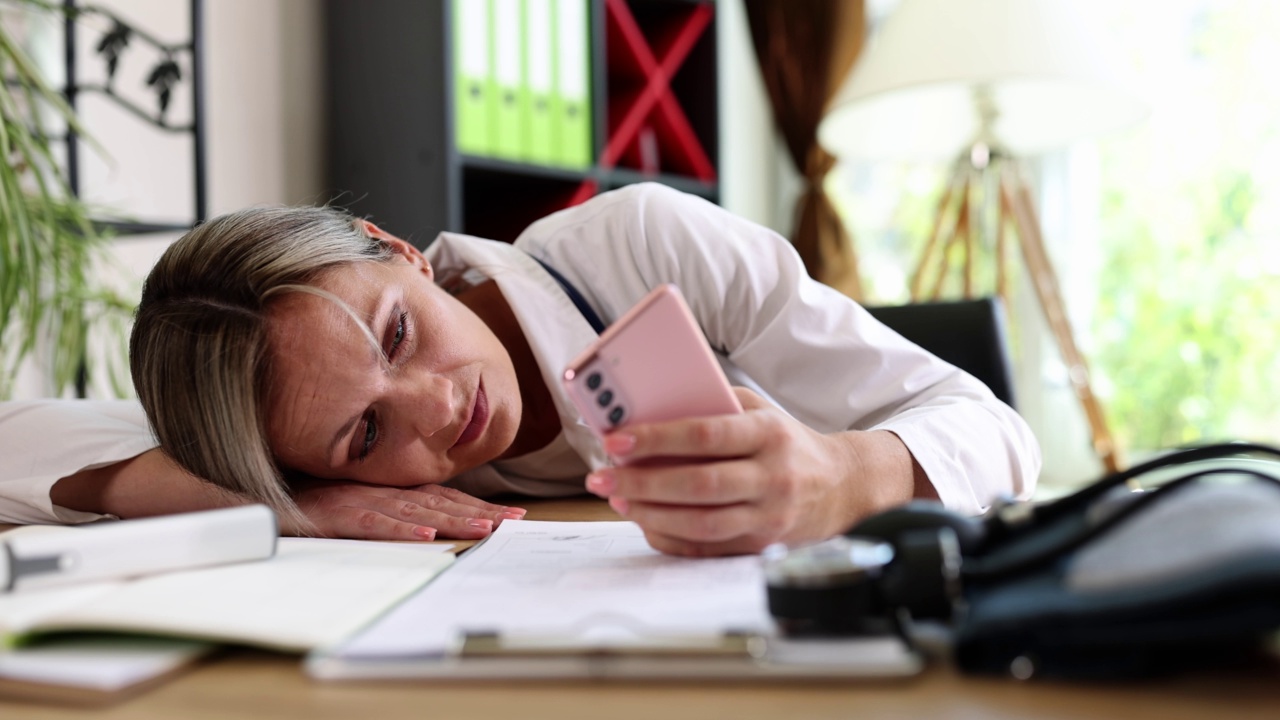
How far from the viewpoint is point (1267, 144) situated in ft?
7.81

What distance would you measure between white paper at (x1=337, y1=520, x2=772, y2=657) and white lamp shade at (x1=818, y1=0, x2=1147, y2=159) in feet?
5.05

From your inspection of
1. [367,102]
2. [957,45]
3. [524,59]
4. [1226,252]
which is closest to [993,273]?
[1226,252]

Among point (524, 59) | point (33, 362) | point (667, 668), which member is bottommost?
point (33, 362)

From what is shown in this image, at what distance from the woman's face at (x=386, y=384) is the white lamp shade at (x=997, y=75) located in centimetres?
130

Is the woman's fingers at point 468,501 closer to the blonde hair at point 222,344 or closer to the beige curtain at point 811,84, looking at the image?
the blonde hair at point 222,344

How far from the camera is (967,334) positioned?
1292mm

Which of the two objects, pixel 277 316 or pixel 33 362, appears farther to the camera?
pixel 33 362

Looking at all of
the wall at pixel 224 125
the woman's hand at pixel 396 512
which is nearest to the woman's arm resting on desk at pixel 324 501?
the woman's hand at pixel 396 512

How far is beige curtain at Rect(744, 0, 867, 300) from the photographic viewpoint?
2.88m

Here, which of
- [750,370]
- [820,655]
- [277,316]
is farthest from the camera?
[750,370]

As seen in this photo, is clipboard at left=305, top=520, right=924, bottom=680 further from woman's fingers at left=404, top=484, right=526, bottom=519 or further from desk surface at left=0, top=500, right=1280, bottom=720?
woman's fingers at left=404, top=484, right=526, bottom=519

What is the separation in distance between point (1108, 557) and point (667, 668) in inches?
7.0

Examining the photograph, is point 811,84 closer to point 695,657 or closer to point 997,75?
point 997,75

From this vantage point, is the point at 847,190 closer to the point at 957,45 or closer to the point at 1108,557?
the point at 957,45
